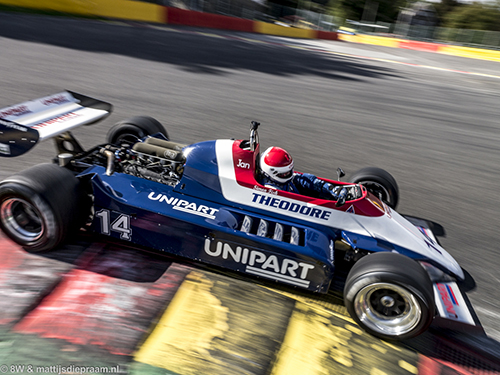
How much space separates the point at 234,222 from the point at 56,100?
2.61 m

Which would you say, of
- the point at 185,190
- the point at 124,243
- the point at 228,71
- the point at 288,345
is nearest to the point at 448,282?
the point at 288,345

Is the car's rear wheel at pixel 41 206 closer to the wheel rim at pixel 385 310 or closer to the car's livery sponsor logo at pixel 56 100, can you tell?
the car's livery sponsor logo at pixel 56 100

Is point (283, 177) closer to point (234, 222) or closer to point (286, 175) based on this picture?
point (286, 175)

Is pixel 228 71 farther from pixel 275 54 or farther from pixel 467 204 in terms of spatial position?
pixel 467 204

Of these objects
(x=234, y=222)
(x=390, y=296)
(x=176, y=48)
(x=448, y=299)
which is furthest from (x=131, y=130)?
(x=176, y=48)

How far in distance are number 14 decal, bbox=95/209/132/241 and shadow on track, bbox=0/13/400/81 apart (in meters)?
8.90

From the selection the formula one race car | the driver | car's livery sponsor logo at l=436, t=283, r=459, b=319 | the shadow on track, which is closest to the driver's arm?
the driver

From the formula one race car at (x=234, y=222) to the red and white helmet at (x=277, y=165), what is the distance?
5.0 inches

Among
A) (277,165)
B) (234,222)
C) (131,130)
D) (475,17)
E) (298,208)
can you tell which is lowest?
(234,222)

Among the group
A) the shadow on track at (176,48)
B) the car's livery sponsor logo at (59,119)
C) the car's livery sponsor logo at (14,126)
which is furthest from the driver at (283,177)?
the shadow on track at (176,48)

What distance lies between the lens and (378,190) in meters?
5.04

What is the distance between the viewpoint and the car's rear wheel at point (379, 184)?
497 centimetres

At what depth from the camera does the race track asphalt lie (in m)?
6.09

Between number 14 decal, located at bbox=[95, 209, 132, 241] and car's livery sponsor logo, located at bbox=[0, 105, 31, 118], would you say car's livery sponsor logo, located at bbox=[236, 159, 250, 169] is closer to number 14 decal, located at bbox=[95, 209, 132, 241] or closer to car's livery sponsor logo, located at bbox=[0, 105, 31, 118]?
number 14 decal, located at bbox=[95, 209, 132, 241]
